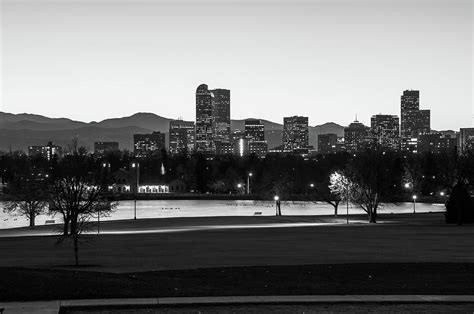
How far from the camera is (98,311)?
1833cm

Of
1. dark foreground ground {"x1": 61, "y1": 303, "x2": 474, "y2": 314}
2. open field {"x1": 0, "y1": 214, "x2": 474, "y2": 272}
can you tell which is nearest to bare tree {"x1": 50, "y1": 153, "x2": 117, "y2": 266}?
open field {"x1": 0, "y1": 214, "x2": 474, "y2": 272}

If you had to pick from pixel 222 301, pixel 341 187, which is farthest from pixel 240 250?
pixel 341 187

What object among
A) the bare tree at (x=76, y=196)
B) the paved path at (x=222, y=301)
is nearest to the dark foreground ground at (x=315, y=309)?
the paved path at (x=222, y=301)

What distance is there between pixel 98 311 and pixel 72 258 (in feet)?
83.9

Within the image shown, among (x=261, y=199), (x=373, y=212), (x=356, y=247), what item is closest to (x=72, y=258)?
(x=356, y=247)

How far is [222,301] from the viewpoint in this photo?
19.8m

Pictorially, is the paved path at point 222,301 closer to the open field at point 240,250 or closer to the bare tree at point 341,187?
the open field at point 240,250

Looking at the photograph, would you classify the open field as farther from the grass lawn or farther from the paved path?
the paved path

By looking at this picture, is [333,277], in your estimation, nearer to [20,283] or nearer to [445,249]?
[20,283]

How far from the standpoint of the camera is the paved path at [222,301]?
18391 millimetres

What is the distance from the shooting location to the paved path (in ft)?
Result: 60.3

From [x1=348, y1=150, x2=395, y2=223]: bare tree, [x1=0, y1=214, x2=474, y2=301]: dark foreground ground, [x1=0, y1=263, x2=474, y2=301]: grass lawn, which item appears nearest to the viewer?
[x1=0, y1=263, x2=474, y2=301]: grass lawn

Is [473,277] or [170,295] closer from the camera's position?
[170,295]

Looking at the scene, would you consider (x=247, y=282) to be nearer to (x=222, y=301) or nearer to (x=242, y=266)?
(x=222, y=301)
